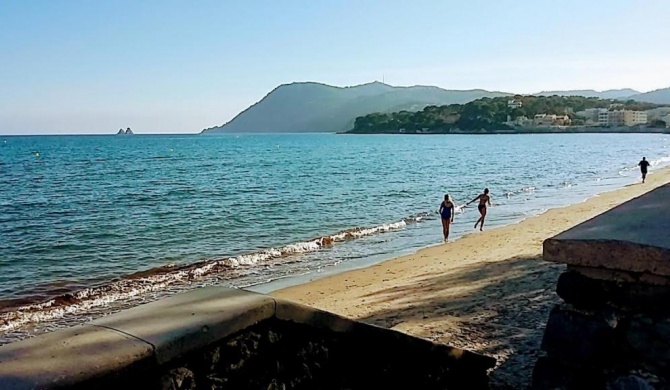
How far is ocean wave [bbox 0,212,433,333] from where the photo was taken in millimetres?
10914

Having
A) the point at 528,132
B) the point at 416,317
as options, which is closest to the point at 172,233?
the point at 416,317

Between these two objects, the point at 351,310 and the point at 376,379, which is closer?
the point at 376,379

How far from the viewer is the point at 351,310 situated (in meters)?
9.65

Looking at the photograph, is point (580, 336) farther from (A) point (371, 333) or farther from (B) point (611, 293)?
(A) point (371, 333)

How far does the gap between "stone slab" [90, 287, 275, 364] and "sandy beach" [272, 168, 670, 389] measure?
2219 mm

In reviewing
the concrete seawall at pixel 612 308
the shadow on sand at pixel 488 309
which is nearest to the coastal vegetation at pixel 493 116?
the shadow on sand at pixel 488 309

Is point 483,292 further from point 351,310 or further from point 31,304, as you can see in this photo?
point 31,304

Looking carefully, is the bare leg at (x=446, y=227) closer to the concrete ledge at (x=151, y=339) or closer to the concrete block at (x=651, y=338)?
the concrete ledge at (x=151, y=339)

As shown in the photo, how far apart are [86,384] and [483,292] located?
814 cm

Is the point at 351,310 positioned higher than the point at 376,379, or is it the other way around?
the point at 376,379

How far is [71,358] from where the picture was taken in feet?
6.61

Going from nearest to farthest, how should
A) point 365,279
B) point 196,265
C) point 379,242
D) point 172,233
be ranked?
point 365,279
point 196,265
point 379,242
point 172,233

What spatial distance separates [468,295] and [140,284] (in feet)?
24.2

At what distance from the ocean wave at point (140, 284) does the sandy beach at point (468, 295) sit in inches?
110
